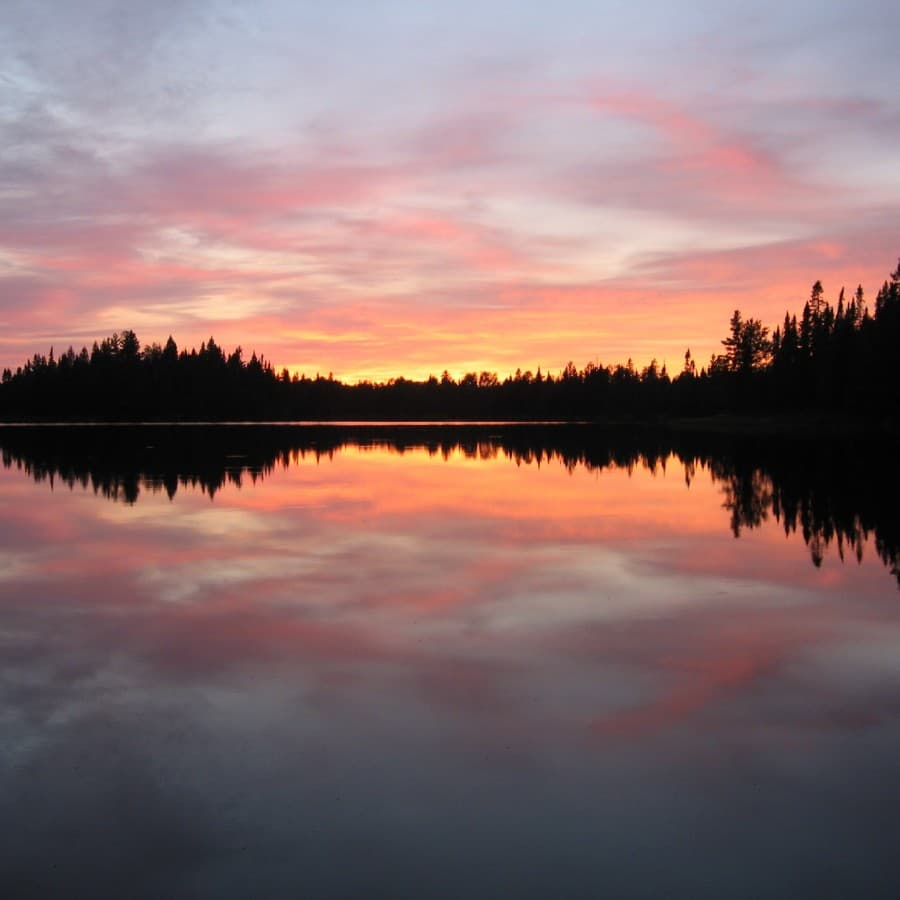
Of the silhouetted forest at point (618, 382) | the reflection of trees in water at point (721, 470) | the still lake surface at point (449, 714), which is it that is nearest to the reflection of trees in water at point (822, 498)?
the reflection of trees in water at point (721, 470)

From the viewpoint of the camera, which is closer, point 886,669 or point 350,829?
point 350,829

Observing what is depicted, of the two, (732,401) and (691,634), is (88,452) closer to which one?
(691,634)

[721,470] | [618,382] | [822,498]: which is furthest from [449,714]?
[618,382]

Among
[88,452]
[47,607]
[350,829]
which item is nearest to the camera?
[350,829]

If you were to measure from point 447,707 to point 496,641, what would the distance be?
2427 mm

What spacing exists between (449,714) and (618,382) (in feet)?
640

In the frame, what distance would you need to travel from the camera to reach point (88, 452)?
49.4 metres

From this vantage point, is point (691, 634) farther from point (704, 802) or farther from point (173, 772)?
point (173, 772)

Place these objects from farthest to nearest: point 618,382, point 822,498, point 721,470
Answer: point 618,382 → point 721,470 → point 822,498

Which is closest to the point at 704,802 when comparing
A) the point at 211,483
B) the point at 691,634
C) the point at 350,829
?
the point at 350,829

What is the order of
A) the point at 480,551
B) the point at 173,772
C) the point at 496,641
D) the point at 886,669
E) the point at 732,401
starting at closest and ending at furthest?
the point at 173,772 < the point at 886,669 < the point at 496,641 < the point at 480,551 < the point at 732,401

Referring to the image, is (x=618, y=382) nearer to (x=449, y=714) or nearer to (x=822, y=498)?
(x=822, y=498)

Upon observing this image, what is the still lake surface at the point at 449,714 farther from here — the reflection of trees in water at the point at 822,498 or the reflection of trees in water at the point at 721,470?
the reflection of trees in water at the point at 721,470

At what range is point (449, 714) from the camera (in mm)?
7980
